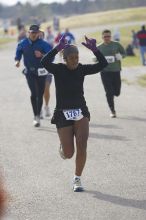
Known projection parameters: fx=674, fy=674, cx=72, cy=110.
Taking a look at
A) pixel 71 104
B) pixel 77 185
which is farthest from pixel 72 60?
pixel 77 185

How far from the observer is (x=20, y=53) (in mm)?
12680

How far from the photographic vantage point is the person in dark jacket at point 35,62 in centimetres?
1239

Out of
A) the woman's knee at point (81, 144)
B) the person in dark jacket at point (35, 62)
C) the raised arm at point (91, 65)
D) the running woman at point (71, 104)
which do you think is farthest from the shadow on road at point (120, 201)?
the person in dark jacket at point (35, 62)

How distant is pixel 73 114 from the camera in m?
7.86

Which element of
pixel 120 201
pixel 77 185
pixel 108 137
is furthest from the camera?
pixel 108 137

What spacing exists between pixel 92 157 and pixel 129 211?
2.90 meters

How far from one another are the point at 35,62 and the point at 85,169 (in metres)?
4.11

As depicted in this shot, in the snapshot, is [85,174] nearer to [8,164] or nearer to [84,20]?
[8,164]

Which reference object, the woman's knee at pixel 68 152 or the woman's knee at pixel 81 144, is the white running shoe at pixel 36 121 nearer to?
the woman's knee at pixel 68 152

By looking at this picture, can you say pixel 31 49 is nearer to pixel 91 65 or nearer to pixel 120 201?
pixel 91 65

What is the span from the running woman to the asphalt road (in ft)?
1.46

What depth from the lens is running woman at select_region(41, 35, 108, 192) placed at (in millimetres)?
7848

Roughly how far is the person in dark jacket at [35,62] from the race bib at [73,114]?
4471 mm

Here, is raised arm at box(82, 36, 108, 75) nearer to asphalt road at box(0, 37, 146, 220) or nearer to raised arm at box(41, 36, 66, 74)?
raised arm at box(41, 36, 66, 74)
